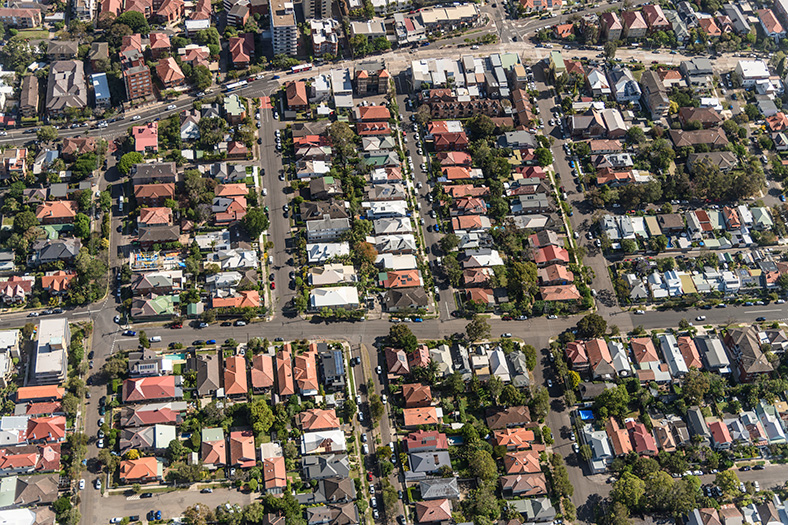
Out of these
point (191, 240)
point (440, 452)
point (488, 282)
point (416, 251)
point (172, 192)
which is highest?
point (172, 192)

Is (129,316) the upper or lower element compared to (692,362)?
upper

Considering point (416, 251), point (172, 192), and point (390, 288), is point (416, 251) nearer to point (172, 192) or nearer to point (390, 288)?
point (390, 288)

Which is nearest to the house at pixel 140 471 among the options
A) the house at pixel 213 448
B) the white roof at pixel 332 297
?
the house at pixel 213 448

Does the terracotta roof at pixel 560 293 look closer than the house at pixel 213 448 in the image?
No

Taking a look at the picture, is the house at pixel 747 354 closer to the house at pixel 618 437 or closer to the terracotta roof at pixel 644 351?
the terracotta roof at pixel 644 351

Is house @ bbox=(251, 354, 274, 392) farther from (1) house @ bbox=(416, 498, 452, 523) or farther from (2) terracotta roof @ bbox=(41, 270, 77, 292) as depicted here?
(2) terracotta roof @ bbox=(41, 270, 77, 292)

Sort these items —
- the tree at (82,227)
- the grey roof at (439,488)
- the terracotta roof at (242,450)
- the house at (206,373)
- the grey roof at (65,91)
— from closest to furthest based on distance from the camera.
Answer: the grey roof at (439,488) < the terracotta roof at (242,450) < the house at (206,373) < the tree at (82,227) < the grey roof at (65,91)

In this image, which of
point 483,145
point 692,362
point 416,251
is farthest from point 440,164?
point 692,362
